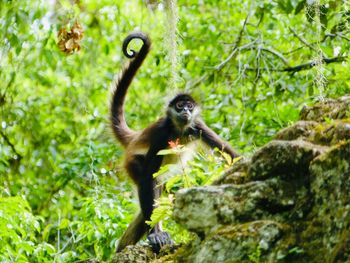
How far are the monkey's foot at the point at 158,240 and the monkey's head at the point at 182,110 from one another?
2080mm

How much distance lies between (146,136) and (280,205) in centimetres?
360

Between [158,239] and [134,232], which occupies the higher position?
[158,239]

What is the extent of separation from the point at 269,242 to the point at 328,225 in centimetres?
26

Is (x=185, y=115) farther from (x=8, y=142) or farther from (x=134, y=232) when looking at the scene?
(x=8, y=142)

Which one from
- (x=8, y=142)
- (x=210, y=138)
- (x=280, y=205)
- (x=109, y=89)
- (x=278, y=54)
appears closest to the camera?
(x=280, y=205)

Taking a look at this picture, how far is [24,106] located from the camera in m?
9.73

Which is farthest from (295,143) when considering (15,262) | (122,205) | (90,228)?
(122,205)

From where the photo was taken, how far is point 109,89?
23.8 ft

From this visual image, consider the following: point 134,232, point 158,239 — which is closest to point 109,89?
point 134,232

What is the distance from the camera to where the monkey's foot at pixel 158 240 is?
13.8 ft

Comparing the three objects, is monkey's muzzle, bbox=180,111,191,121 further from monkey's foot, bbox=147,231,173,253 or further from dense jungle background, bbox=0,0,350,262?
monkey's foot, bbox=147,231,173,253

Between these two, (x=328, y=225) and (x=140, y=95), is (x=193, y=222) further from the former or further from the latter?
(x=140, y=95)

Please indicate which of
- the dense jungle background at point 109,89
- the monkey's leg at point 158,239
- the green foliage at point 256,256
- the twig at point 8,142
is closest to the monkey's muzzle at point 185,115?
the dense jungle background at point 109,89

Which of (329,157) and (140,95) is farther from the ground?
(329,157)
